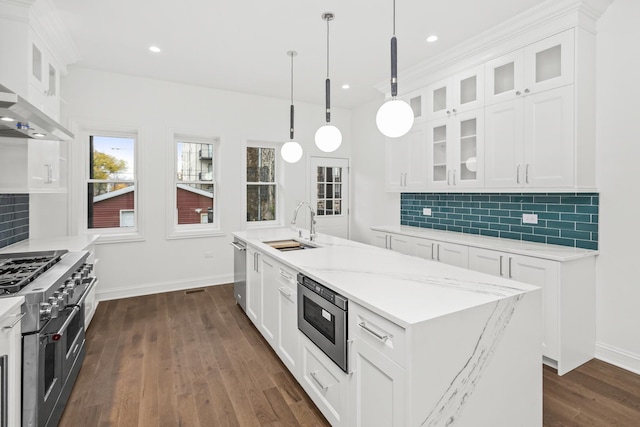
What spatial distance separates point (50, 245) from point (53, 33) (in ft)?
6.60

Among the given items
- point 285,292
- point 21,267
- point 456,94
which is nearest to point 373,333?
point 285,292

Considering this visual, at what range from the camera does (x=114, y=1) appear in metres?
2.71

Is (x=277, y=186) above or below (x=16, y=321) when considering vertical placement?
above

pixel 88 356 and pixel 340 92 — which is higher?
pixel 340 92

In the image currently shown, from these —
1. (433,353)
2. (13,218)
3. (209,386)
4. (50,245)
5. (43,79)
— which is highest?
(43,79)

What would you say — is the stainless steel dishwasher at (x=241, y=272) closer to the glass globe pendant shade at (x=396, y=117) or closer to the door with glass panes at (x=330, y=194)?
the glass globe pendant shade at (x=396, y=117)

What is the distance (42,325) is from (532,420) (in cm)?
253

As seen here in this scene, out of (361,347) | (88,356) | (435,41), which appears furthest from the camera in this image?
(435,41)

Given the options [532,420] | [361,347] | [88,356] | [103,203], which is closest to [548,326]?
[532,420]

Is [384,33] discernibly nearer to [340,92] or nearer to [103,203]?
[340,92]

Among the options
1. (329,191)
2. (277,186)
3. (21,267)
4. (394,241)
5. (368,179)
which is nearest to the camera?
(21,267)

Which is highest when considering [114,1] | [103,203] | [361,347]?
[114,1]

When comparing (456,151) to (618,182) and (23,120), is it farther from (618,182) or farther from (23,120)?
(23,120)

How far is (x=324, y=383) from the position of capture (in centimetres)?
191
